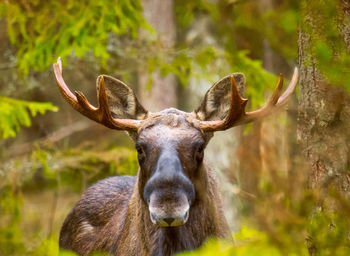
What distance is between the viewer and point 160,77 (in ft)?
40.3

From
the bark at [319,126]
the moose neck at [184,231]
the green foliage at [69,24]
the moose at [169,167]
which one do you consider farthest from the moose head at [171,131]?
the green foliage at [69,24]

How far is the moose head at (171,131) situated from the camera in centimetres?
504

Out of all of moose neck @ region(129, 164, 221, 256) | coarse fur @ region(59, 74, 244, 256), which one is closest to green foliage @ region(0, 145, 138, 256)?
coarse fur @ region(59, 74, 244, 256)

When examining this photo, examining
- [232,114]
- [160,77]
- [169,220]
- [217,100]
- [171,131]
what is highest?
[160,77]

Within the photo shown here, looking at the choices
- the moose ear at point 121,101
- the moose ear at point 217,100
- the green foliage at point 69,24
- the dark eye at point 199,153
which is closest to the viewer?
the dark eye at point 199,153

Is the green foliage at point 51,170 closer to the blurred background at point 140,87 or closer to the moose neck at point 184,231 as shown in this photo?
the blurred background at point 140,87

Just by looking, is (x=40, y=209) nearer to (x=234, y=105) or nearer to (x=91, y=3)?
(x=91, y=3)

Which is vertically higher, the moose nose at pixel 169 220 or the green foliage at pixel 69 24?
Answer: the green foliage at pixel 69 24

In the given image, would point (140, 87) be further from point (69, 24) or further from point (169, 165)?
point (169, 165)

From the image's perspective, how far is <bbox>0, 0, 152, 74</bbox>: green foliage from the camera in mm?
9320

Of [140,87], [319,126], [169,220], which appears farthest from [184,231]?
[140,87]

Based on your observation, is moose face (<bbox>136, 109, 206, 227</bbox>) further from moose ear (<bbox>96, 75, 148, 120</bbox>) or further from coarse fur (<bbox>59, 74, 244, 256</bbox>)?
moose ear (<bbox>96, 75, 148, 120</bbox>)

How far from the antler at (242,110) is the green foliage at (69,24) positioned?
3.95 metres

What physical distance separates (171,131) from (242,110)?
0.68 m
